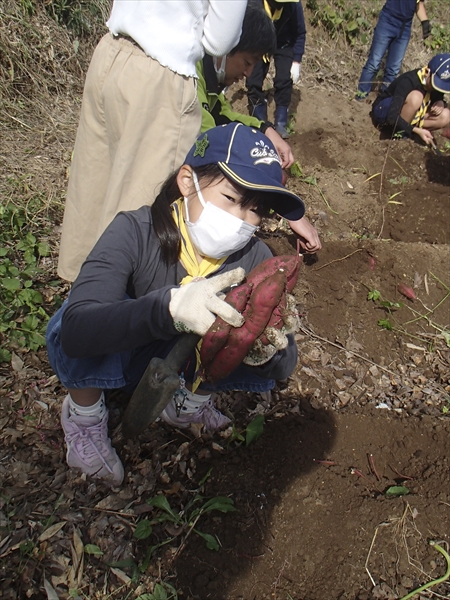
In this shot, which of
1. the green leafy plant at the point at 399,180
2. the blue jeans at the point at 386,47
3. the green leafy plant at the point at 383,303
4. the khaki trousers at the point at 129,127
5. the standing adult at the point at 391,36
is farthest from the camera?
the blue jeans at the point at 386,47

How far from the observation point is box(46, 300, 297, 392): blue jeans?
6.28 feet

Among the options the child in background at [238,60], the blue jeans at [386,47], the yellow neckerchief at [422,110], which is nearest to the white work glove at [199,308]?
the child in background at [238,60]

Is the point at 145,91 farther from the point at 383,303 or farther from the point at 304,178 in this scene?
the point at 304,178

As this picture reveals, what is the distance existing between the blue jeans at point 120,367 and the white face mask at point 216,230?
0.46 metres

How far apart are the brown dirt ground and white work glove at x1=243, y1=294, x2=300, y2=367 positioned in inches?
33.2

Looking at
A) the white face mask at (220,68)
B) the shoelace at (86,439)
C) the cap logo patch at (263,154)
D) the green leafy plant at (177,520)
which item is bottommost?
the green leafy plant at (177,520)

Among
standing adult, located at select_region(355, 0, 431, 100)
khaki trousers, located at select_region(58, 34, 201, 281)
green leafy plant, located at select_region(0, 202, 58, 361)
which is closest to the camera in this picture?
khaki trousers, located at select_region(58, 34, 201, 281)

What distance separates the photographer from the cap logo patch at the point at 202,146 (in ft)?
6.07

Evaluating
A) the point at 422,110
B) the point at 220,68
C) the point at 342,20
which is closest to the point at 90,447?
the point at 220,68

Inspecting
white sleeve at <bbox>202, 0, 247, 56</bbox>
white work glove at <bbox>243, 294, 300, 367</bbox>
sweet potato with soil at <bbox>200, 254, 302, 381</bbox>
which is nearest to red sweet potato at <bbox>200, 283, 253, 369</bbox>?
sweet potato with soil at <bbox>200, 254, 302, 381</bbox>

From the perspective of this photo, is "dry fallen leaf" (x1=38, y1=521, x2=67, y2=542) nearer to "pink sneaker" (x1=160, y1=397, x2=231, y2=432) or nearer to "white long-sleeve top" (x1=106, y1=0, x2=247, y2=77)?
"pink sneaker" (x1=160, y1=397, x2=231, y2=432)

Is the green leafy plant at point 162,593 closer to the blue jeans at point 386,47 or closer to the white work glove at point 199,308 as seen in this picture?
the white work glove at point 199,308

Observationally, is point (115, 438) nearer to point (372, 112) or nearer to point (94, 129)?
point (94, 129)

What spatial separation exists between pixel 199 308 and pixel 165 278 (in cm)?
52
